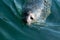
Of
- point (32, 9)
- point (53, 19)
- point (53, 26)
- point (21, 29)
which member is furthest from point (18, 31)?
point (53, 19)

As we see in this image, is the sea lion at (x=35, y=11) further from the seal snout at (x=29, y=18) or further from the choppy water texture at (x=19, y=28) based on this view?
the choppy water texture at (x=19, y=28)

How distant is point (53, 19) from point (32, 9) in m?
1.31

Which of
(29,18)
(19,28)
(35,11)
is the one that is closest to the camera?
(29,18)

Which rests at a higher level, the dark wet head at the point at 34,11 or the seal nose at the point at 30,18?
the dark wet head at the point at 34,11

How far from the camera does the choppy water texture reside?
20.2 feet

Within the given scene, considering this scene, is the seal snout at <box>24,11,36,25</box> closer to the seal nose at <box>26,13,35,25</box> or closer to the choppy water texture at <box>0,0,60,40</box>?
the seal nose at <box>26,13,35,25</box>

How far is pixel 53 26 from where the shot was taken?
7.02 metres

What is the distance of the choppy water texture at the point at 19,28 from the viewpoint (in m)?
6.16

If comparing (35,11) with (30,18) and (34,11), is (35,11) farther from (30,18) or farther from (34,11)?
(30,18)

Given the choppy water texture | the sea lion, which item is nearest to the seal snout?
the sea lion

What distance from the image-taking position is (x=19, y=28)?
6.45 metres

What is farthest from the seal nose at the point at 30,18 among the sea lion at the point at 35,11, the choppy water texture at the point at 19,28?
the choppy water texture at the point at 19,28

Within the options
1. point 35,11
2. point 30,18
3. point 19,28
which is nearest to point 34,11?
point 35,11

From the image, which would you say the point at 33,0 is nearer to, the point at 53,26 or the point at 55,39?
the point at 53,26
